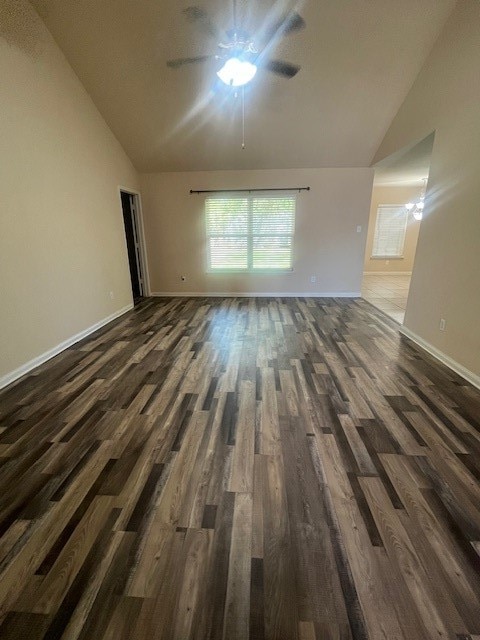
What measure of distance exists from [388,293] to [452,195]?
3.60m

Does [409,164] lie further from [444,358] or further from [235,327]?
[235,327]

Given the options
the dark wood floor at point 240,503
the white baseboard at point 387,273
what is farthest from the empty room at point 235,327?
the white baseboard at point 387,273

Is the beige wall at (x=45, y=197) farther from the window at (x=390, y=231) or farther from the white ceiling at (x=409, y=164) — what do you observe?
the window at (x=390, y=231)

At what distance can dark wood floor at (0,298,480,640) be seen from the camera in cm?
106

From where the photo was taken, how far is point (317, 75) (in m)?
3.63

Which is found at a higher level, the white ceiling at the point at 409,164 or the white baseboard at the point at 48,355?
the white ceiling at the point at 409,164

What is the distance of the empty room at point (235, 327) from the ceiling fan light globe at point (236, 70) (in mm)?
18

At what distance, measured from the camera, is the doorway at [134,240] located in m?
5.71

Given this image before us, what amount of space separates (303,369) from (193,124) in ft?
13.9

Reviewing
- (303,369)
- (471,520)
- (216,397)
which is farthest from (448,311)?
(216,397)

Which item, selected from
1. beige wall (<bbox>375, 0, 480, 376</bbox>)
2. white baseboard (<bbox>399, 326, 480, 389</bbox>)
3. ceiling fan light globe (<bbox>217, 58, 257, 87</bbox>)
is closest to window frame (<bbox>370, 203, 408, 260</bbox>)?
beige wall (<bbox>375, 0, 480, 376</bbox>)

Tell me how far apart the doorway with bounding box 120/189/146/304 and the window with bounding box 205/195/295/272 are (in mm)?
1450

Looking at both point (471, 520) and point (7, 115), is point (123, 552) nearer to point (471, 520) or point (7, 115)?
point (471, 520)

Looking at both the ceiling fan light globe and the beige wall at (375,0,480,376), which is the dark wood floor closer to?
the beige wall at (375,0,480,376)
